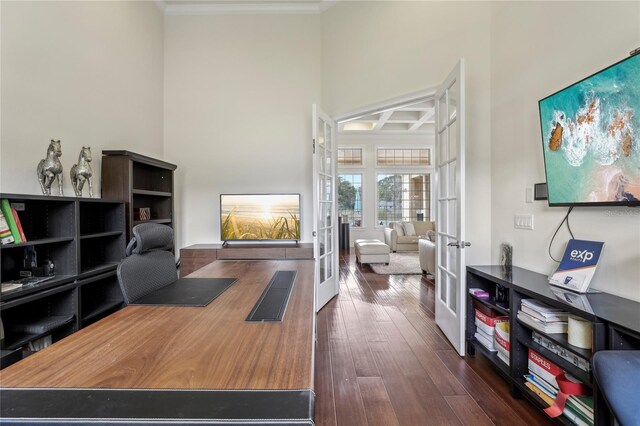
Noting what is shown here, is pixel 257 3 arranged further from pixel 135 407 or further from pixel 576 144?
pixel 135 407

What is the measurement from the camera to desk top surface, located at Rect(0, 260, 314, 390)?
717 mm

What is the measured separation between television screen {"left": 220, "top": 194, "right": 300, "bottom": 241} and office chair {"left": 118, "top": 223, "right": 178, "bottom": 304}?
2153 millimetres

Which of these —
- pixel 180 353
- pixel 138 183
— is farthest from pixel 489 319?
pixel 138 183

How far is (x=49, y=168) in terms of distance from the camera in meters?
2.22

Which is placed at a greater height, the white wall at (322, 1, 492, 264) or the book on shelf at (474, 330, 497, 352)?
the white wall at (322, 1, 492, 264)

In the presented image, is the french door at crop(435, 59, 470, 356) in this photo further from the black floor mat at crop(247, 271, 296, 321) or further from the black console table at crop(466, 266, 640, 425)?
the black floor mat at crop(247, 271, 296, 321)

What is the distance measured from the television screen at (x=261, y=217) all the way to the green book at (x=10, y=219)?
2220mm

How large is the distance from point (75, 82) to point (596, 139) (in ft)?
13.0

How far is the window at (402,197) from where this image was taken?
8477 millimetres

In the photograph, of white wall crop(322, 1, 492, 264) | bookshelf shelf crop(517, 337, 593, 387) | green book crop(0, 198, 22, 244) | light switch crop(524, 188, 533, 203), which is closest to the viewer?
bookshelf shelf crop(517, 337, 593, 387)

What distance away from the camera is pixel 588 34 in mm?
1743

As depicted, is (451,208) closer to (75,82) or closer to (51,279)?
(51,279)

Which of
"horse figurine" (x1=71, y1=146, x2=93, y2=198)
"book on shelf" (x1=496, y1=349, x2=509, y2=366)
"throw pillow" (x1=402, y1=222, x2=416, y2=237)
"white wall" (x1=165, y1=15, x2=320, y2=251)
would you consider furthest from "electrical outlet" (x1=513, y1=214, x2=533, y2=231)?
"throw pillow" (x1=402, y1=222, x2=416, y2=237)

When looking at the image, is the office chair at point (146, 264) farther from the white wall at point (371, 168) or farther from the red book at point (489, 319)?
the white wall at point (371, 168)
